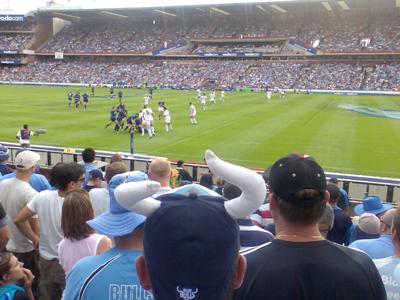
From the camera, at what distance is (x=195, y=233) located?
185cm

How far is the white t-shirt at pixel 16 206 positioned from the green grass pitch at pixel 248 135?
1250cm

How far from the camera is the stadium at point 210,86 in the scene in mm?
18844

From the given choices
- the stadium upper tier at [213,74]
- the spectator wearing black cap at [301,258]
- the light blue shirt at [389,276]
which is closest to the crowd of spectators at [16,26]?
the stadium upper tier at [213,74]

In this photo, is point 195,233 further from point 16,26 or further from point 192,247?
point 16,26

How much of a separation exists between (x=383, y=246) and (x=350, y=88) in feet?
185

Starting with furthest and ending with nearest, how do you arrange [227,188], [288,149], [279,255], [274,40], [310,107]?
[274,40]
[310,107]
[288,149]
[227,188]
[279,255]

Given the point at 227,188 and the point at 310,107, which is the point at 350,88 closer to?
the point at 310,107

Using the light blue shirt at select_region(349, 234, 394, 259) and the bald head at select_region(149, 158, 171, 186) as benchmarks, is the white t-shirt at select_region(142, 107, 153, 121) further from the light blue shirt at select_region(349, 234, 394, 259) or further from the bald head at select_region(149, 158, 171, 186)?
the light blue shirt at select_region(349, 234, 394, 259)

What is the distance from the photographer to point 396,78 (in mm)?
57125

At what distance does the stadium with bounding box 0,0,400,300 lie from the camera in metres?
18.8

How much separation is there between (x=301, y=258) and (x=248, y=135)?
68.9 ft

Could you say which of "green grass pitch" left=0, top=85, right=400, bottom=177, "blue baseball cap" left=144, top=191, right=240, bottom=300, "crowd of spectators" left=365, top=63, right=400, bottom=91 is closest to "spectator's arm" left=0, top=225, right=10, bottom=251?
"blue baseball cap" left=144, top=191, right=240, bottom=300

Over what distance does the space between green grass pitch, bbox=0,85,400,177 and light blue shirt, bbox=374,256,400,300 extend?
543 inches

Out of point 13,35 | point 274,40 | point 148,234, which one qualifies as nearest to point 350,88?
point 274,40
